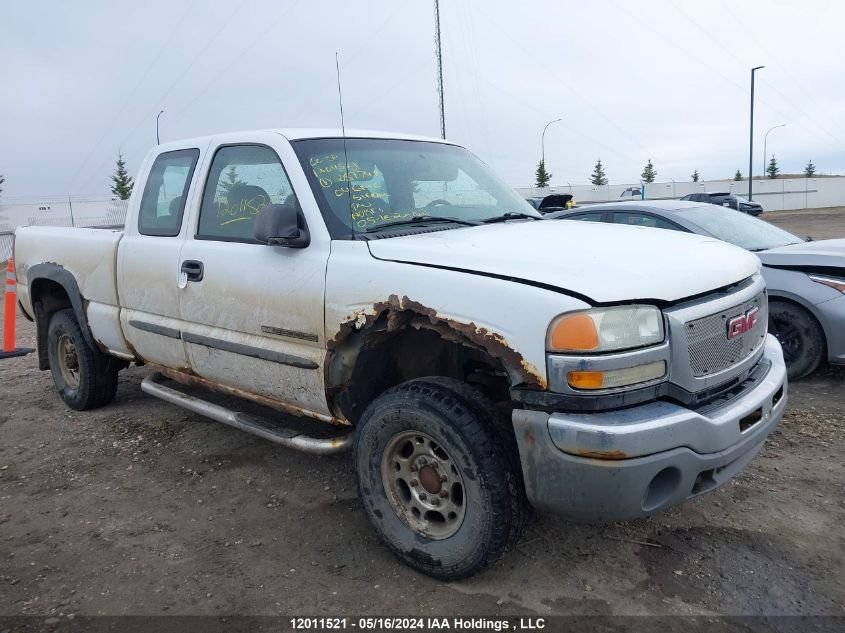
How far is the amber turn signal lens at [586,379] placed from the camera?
243cm

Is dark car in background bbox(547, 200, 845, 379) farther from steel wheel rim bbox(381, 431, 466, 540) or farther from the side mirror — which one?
steel wheel rim bbox(381, 431, 466, 540)

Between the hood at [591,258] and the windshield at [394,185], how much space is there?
10.5 inches

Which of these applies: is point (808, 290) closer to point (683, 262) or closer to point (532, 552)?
point (683, 262)

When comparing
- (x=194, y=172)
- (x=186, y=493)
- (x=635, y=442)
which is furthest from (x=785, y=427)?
(x=194, y=172)

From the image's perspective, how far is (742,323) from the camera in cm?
291

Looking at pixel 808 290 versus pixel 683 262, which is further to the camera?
pixel 808 290

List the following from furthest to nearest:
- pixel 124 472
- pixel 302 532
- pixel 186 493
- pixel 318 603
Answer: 1. pixel 124 472
2. pixel 186 493
3. pixel 302 532
4. pixel 318 603

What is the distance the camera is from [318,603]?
283cm

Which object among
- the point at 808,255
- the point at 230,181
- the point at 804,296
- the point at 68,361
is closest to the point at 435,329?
the point at 230,181


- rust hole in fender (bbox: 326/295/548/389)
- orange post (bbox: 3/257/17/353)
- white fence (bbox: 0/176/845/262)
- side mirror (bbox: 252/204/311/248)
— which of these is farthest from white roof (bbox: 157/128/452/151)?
white fence (bbox: 0/176/845/262)

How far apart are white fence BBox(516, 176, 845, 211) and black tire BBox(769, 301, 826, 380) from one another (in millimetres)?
45260

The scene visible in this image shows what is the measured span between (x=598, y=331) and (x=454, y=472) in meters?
0.88

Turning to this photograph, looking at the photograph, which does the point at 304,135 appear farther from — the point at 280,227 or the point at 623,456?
the point at 623,456

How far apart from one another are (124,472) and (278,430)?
132 centimetres
